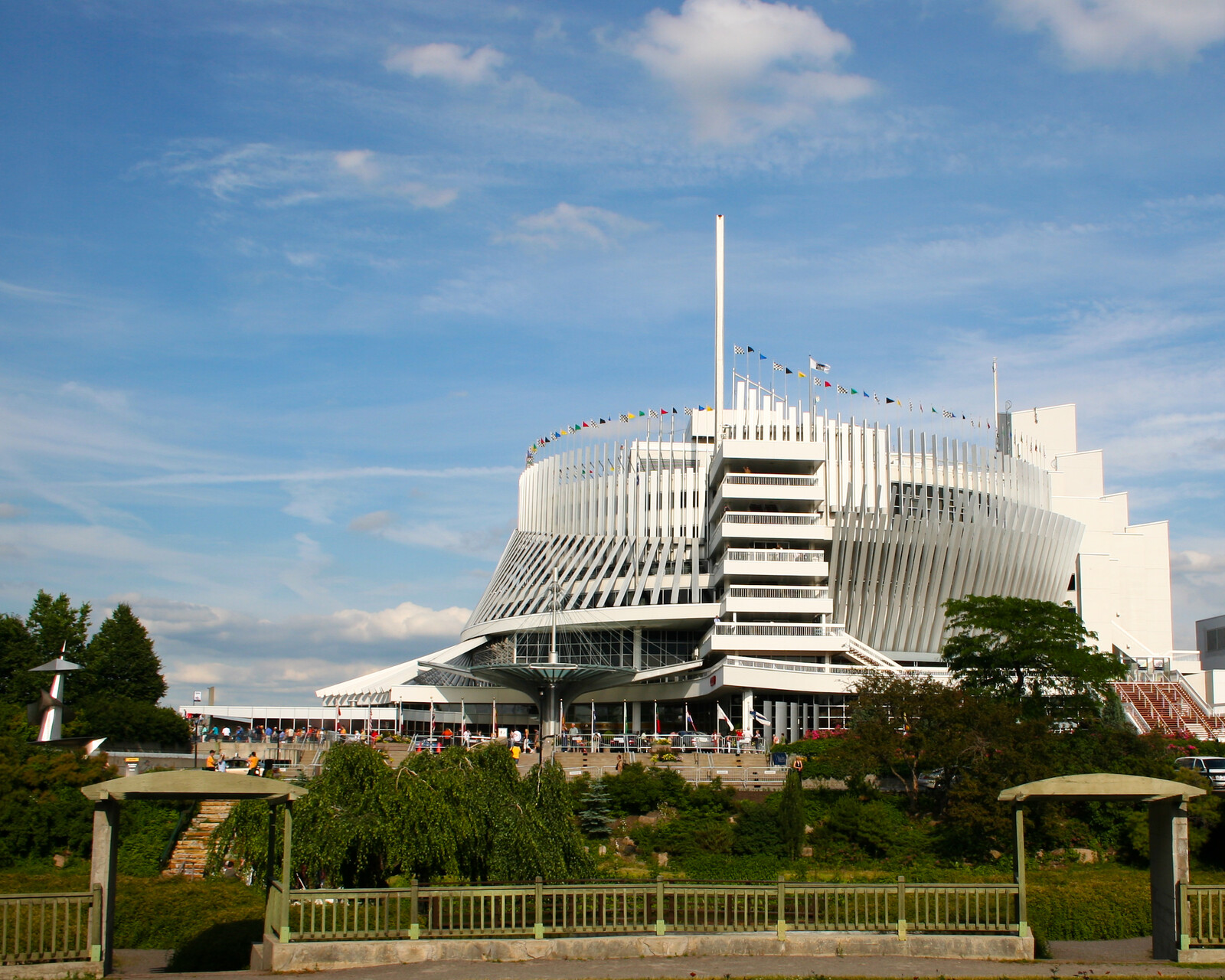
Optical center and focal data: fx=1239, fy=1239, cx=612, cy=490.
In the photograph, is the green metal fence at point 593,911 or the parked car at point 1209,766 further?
→ the parked car at point 1209,766

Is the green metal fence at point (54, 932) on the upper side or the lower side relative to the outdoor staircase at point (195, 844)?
upper

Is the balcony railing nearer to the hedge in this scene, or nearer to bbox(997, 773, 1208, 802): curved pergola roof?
bbox(997, 773, 1208, 802): curved pergola roof

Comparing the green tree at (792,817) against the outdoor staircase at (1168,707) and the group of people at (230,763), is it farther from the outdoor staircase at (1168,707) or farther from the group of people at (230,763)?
the outdoor staircase at (1168,707)

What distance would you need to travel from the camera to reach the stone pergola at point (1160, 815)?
21.0 meters

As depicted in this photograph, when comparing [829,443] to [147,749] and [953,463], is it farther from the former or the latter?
[147,749]

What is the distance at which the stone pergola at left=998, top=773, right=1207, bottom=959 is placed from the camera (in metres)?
21.0

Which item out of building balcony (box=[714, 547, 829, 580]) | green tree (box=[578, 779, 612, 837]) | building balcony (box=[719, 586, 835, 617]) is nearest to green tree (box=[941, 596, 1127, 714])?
green tree (box=[578, 779, 612, 837])

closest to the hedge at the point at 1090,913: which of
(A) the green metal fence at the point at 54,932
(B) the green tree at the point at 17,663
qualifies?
(A) the green metal fence at the point at 54,932

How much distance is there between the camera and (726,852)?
40.0m

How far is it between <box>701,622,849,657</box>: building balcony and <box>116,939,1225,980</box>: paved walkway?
52.0 meters

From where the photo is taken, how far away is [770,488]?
7531 cm

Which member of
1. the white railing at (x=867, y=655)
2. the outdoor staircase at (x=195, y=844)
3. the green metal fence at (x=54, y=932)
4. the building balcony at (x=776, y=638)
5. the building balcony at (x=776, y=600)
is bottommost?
the outdoor staircase at (x=195, y=844)

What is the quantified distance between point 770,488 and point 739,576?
18.6ft

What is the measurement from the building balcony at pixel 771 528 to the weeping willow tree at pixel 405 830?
4583 cm
